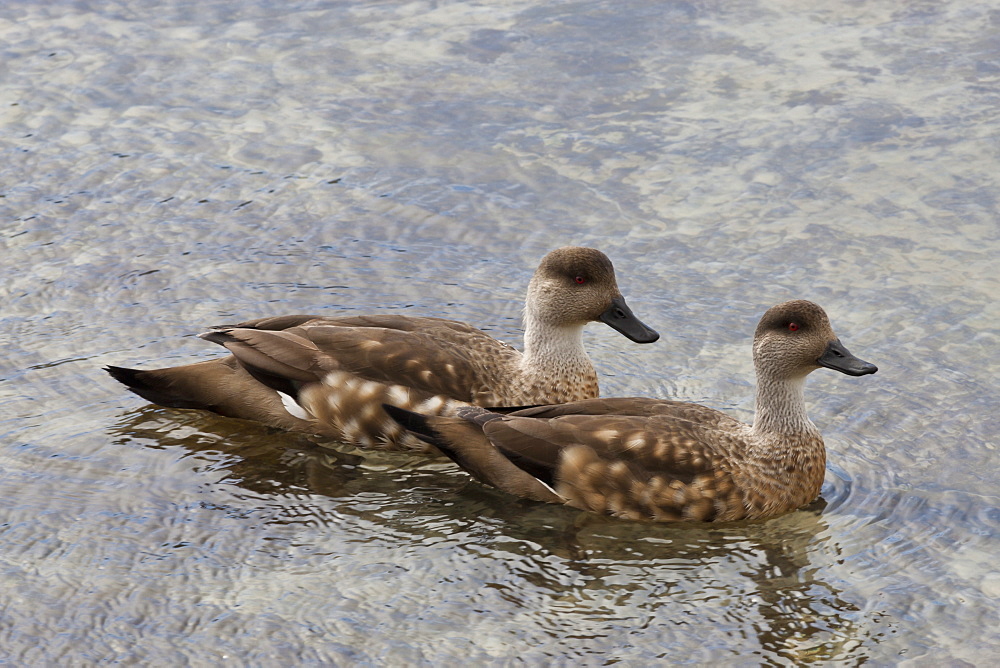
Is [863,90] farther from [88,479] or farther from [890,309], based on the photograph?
[88,479]

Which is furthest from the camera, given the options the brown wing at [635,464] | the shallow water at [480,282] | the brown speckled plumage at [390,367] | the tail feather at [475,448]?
the brown speckled plumage at [390,367]

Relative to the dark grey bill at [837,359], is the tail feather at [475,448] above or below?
below

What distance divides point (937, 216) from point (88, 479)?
6.22 metres

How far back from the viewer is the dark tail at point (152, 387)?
8250 millimetres

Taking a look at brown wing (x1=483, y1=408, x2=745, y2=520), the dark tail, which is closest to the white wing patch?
the dark tail

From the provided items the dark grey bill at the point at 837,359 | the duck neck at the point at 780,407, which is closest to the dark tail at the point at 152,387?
the duck neck at the point at 780,407

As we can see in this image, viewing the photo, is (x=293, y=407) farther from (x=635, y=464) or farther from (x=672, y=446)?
(x=672, y=446)

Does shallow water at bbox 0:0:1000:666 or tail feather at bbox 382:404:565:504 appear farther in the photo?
tail feather at bbox 382:404:565:504

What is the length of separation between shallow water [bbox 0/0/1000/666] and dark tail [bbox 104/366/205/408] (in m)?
0.13

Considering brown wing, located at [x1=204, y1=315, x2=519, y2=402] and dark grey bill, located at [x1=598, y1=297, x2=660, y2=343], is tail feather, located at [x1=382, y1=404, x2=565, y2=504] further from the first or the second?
dark grey bill, located at [x1=598, y1=297, x2=660, y2=343]

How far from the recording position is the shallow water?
662 centimetres

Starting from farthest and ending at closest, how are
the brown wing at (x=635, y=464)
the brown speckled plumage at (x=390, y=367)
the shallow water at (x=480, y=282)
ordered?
the brown speckled plumage at (x=390, y=367) → the brown wing at (x=635, y=464) → the shallow water at (x=480, y=282)

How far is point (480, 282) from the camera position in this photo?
32.3ft

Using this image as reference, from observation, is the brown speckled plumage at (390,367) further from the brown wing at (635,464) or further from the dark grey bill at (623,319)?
the brown wing at (635,464)
